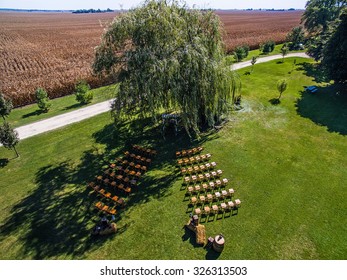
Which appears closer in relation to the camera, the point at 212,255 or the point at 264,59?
the point at 212,255

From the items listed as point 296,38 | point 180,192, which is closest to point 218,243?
point 180,192

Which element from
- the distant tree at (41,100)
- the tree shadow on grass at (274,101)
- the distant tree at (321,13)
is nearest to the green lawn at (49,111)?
the distant tree at (41,100)

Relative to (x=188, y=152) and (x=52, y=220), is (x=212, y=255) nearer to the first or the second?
(x=188, y=152)

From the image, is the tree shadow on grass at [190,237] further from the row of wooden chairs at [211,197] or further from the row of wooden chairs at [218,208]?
the row of wooden chairs at [211,197]

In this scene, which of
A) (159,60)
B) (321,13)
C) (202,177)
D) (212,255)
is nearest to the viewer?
(212,255)

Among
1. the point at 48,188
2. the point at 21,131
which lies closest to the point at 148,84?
the point at 48,188

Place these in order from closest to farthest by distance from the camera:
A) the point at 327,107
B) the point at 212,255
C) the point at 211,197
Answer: the point at 212,255 < the point at 211,197 < the point at 327,107

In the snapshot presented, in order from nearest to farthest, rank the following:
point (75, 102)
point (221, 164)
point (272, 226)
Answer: point (272, 226) → point (221, 164) → point (75, 102)

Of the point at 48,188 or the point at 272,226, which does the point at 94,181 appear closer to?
the point at 48,188
